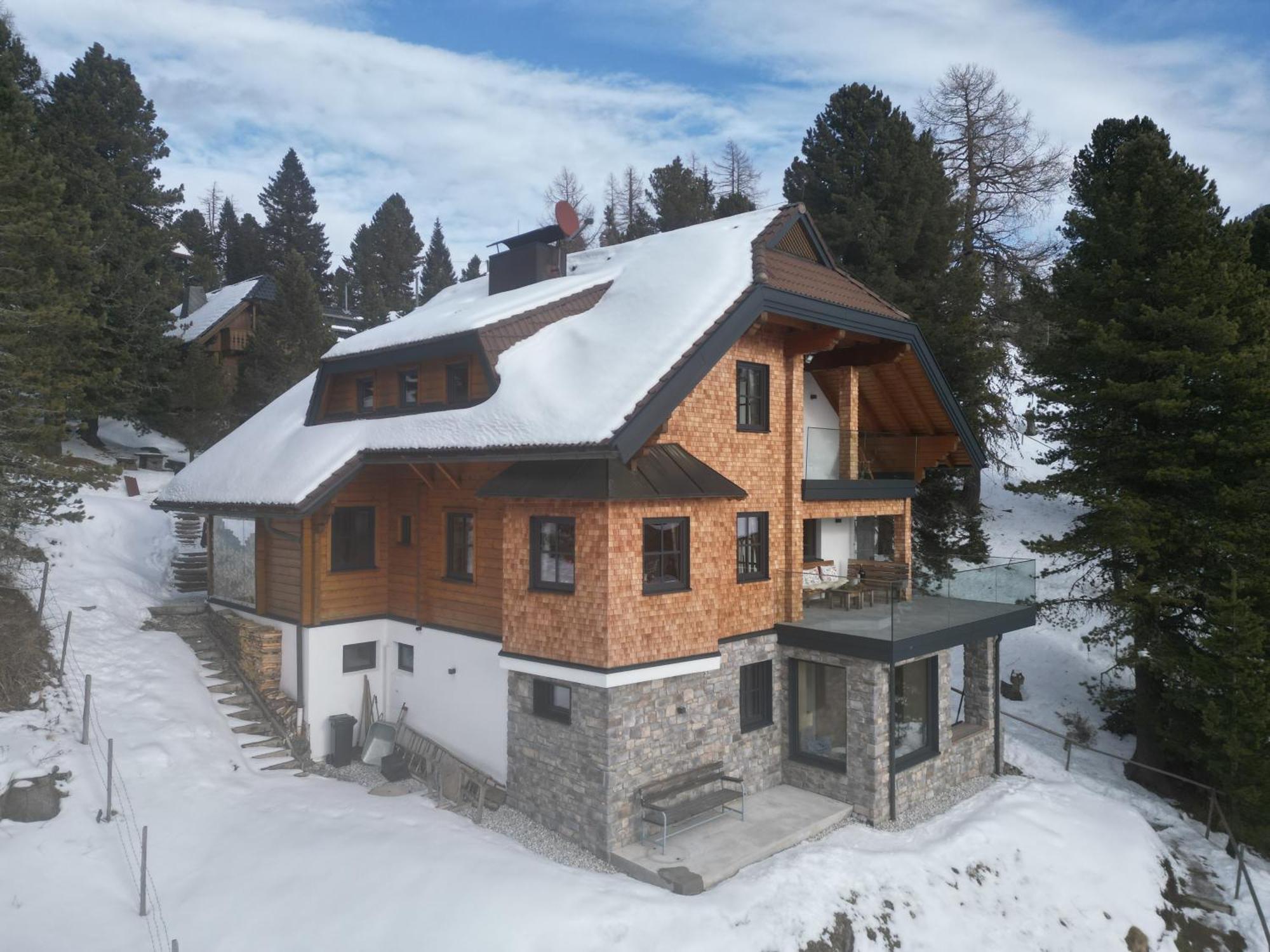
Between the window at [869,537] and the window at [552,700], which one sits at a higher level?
the window at [869,537]

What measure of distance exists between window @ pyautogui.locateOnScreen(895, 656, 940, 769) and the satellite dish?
11.0 meters

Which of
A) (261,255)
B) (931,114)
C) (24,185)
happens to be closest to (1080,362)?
(931,114)

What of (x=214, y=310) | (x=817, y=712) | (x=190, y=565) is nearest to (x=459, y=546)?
(x=817, y=712)

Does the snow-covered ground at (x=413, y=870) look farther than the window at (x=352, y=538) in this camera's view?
No

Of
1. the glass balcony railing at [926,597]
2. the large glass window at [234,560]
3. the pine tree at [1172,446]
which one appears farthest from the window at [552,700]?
the pine tree at [1172,446]

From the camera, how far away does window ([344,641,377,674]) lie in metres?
15.0

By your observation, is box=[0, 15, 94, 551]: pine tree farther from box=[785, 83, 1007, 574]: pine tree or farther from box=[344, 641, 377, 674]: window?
box=[785, 83, 1007, 574]: pine tree

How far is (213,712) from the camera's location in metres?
13.8

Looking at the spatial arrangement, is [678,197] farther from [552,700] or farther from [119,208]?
[552,700]

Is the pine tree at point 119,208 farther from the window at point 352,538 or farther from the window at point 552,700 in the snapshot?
the window at point 552,700

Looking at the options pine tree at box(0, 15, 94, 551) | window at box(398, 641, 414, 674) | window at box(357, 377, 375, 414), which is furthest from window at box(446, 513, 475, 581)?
pine tree at box(0, 15, 94, 551)

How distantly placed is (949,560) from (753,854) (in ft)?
46.9

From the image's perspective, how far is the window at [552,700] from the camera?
462 inches

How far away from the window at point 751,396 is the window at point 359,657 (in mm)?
8252
